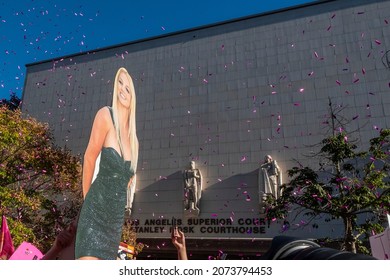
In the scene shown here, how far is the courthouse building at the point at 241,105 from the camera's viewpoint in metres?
18.1

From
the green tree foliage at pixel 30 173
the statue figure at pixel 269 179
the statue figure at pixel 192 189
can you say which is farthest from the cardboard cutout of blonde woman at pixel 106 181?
the statue figure at pixel 269 179

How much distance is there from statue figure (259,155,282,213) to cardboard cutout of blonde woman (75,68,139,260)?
27.0 ft

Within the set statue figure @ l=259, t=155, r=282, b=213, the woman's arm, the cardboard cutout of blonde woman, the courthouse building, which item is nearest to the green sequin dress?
the cardboard cutout of blonde woman

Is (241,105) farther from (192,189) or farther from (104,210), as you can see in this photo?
(104,210)

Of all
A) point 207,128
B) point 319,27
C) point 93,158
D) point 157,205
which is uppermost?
point 319,27

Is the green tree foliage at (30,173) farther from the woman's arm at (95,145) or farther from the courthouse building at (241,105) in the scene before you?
the courthouse building at (241,105)

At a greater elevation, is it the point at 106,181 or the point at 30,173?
the point at 30,173

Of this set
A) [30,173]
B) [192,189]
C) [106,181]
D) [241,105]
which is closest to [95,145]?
[106,181]

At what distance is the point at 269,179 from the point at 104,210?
32.4 ft

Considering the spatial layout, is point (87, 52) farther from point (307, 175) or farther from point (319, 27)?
point (307, 175)

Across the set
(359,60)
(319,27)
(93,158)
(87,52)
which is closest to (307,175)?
(93,158)

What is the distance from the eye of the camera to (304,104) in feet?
61.4

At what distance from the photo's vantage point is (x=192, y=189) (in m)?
19.2
